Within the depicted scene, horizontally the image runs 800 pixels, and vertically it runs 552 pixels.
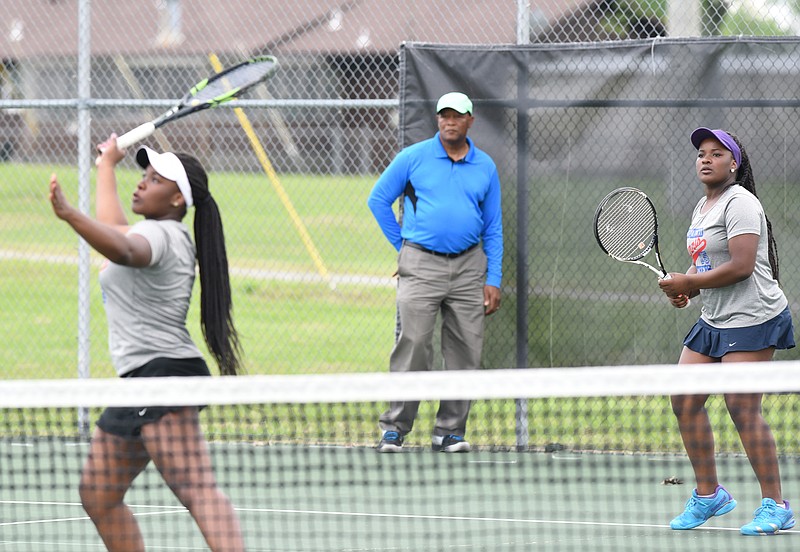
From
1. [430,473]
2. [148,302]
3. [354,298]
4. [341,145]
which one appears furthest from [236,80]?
[354,298]

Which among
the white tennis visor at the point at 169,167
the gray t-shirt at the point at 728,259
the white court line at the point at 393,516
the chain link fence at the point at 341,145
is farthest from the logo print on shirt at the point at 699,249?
the white tennis visor at the point at 169,167

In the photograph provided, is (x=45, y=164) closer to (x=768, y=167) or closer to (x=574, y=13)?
(x=574, y=13)

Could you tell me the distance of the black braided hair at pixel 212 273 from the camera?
456cm

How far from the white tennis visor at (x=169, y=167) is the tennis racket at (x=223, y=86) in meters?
0.66

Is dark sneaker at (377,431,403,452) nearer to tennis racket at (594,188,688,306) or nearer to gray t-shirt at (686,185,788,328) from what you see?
tennis racket at (594,188,688,306)

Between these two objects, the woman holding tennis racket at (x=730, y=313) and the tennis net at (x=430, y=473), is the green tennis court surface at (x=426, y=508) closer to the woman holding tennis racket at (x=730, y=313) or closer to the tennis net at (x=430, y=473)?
the tennis net at (x=430, y=473)

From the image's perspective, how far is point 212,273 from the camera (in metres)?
4.58

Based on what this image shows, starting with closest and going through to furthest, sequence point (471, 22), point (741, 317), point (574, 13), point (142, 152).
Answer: point (142, 152)
point (741, 317)
point (471, 22)
point (574, 13)

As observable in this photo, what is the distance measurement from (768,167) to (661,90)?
2.43 feet

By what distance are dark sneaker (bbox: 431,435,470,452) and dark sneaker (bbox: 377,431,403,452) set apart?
20cm

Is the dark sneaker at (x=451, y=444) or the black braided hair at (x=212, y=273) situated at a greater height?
the dark sneaker at (x=451, y=444)

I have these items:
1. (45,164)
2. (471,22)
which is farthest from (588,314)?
(45,164)

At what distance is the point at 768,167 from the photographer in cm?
757

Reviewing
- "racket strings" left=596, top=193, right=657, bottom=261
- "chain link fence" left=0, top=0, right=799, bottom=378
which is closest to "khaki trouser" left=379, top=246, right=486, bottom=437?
"chain link fence" left=0, top=0, right=799, bottom=378
